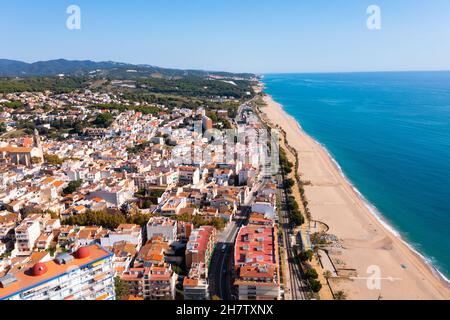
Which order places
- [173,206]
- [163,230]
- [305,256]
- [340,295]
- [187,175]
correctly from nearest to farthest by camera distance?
1. [340,295]
2. [305,256]
3. [163,230]
4. [173,206]
5. [187,175]

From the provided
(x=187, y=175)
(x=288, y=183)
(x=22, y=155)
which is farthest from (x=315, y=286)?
(x=22, y=155)

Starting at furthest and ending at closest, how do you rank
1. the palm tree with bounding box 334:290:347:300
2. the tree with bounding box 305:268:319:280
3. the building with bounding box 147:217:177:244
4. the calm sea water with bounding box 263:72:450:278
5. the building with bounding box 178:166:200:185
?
1. the building with bounding box 178:166:200:185
2. the calm sea water with bounding box 263:72:450:278
3. the building with bounding box 147:217:177:244
4. the tree with bounding box 305:268:319:280
5. the palm tree with bounding box 334:290:347:300

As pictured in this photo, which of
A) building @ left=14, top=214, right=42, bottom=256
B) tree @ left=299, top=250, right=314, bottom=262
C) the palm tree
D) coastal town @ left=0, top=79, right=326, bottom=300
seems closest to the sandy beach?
the palm tree

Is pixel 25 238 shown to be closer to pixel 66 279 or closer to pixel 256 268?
pixel 66 279

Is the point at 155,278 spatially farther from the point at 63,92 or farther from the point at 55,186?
the point at 63,92

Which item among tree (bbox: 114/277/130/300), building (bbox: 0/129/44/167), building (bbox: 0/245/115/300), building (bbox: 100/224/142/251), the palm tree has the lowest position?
the palm tree

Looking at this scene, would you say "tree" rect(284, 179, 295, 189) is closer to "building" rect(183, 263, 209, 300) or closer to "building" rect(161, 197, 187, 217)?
"building" rect(161, 197, 187, 217)

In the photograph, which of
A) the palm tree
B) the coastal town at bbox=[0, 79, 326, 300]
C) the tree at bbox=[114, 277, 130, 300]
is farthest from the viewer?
the palm tree
